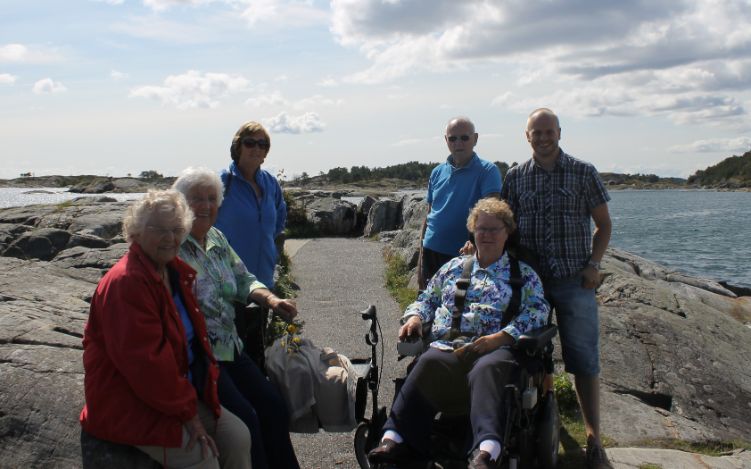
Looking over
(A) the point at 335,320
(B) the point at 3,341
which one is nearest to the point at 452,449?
(B) the point at 3,341

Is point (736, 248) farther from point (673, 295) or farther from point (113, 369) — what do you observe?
point (113, 369)

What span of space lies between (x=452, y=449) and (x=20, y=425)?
Answer: 6.86ft

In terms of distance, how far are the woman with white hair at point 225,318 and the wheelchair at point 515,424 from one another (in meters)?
0.47

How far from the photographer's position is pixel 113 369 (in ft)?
9.05

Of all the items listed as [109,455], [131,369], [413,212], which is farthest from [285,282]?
[131,369]

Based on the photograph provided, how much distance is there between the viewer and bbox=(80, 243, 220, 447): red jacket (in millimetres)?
2727

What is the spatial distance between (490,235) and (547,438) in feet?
3.79

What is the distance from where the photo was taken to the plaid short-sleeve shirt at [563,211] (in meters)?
4.41

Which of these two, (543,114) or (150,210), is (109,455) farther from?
(543,114)

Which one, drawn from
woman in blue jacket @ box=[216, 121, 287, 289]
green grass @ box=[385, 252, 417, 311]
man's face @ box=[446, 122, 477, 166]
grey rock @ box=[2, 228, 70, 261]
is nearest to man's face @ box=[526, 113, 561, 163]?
man's face @ box=[446, 122, 477, 166]

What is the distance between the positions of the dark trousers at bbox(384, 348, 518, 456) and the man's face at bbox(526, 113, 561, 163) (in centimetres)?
134

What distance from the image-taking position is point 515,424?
3.60 meters

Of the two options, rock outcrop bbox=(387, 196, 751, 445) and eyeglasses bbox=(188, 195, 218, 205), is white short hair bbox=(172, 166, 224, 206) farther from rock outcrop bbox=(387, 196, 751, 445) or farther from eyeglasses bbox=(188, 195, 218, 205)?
rock outcrop bbox=(387, 196, 751, 445)

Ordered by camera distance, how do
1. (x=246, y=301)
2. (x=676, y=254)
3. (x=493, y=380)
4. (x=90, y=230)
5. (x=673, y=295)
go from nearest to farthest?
(x=493, y=380), (x=246, y=301), (x=673, y=295), (x=90, y=230), (x=676, y=254)
